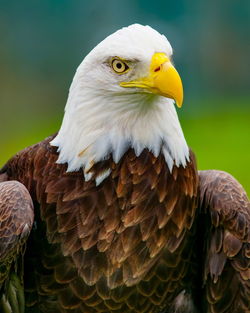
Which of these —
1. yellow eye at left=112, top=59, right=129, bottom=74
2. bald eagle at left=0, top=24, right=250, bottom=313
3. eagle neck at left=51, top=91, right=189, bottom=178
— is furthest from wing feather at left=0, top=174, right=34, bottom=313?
yellow eye at left=112, top=59, right=129, bottom=74

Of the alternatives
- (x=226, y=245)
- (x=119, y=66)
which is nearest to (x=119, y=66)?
(x=119, y=66)

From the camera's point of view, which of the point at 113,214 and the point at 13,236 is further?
the point at 113,214

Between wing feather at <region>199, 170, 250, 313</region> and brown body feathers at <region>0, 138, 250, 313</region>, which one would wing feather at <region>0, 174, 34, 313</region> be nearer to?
brown body feathers at <region>0, 138, 250, 313</region>

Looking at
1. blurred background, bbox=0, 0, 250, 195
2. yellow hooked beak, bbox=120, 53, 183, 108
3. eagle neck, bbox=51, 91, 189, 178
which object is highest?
yellow hooked beak, bbox=120, 53, 183, 108

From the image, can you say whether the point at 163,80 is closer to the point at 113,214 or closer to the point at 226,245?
the point at 113,214

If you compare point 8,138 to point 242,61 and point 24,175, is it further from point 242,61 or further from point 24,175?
point 24,175

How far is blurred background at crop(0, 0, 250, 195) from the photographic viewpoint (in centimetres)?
1084

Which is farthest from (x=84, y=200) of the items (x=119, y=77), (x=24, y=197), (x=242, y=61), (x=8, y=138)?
(x=242, y=61)

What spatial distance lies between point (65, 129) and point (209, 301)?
121 cm

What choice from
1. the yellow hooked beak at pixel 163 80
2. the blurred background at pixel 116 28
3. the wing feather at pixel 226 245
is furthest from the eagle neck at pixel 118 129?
the blurred background at pixel 116 28

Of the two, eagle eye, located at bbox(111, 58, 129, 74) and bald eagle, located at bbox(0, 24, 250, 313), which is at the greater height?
eagle eye, located at bbox(111, 58, 129, 74)

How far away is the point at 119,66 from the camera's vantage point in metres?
5.22

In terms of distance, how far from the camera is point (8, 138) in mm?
11234

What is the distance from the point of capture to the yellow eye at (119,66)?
5.20m
